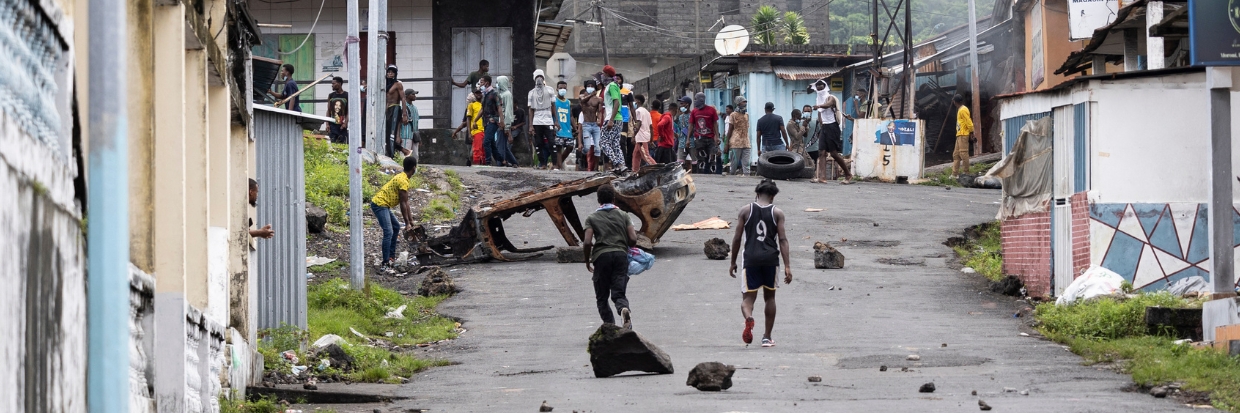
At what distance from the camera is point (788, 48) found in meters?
38.9

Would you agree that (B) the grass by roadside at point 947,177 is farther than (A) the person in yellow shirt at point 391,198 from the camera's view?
Yes

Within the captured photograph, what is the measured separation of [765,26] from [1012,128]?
3941 centimetres

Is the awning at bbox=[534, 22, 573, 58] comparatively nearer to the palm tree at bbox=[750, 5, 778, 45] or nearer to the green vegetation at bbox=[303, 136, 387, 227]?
the green vegetation at bbox=[303, 136, 387, 227]

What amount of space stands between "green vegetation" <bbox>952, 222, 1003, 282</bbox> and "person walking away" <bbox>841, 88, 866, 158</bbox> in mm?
10192

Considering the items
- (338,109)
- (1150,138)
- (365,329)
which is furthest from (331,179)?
(1150,138)

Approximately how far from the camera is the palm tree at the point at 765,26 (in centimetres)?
5572

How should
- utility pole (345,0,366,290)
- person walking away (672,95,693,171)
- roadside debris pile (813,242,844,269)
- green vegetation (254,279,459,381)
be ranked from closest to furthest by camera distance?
green vegetation (254,279,459,381) → utility pole (345,0,366,290) → roadside debris pile (813,242,844,269) → person walking away (672,95,693,171)

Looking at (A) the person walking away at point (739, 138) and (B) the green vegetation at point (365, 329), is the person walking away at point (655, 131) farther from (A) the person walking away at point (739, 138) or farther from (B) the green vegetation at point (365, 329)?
(B) the green vegetation at point (365, 329)

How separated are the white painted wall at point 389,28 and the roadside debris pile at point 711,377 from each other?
73.8ft

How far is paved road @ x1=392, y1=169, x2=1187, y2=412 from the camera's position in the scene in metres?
9.26

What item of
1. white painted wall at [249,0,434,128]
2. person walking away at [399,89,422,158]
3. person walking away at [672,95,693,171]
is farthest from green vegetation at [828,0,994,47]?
person walking away at [399,89,422,158]

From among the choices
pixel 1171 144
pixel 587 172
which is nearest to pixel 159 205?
pixel 1171 144

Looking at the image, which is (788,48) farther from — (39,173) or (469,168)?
(39,173)

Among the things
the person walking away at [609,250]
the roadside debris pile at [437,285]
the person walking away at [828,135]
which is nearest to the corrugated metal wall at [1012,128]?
the person walking away at [609,250]
